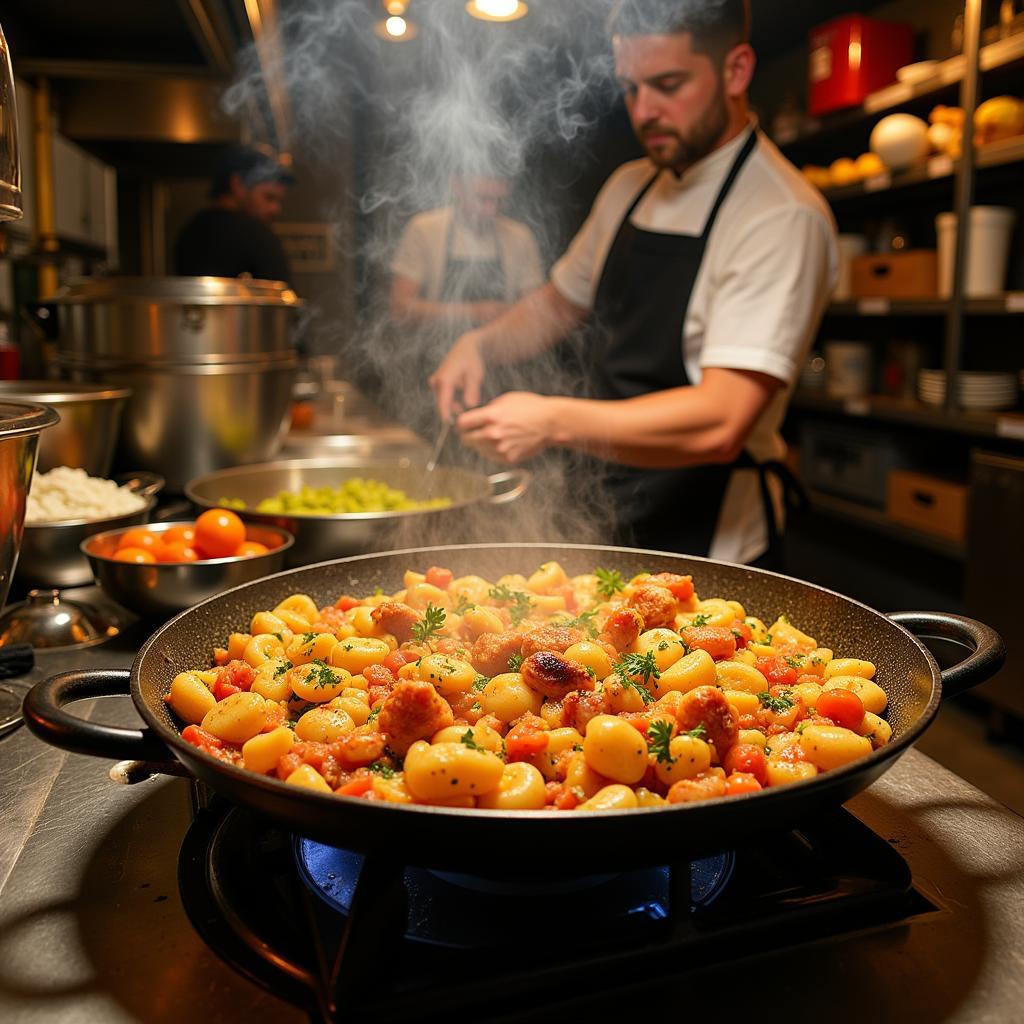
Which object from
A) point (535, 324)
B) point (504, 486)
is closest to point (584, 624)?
point (504, 486)

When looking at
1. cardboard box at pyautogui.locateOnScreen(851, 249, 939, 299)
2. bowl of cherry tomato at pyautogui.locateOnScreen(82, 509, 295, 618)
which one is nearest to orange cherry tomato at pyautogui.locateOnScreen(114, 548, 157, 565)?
bowl of cherry tomato at pyautogui.locateOnScreen(82, 509, 295, 618)

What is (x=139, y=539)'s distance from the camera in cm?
146

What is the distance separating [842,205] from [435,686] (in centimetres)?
477

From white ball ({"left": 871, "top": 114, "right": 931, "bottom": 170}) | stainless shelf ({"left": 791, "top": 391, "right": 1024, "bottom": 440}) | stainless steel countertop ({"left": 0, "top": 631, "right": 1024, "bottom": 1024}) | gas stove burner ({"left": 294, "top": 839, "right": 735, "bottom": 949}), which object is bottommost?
stainless steel countertop ({"left": 0, "top": 631, "right": 1024, "bottom": 1024})

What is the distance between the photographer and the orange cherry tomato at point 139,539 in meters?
1.45

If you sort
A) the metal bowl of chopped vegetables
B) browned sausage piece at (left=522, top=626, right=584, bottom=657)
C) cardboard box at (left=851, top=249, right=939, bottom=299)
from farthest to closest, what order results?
cardboard box at (left=851, top=249, right=939, bottom=299) → the metal bowl of chopped vegetables → browned sausage piece at (left=522, top=626, right=584, bottom=657)

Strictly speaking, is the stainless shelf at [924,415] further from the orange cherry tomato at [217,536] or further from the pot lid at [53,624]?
the pot lid at [53,624]

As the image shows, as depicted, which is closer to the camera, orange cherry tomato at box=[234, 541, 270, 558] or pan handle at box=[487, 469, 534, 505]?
orange cherry tomato at box=[234, 541, 270, 558]

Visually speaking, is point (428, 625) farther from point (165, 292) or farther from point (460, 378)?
point (460, 378)

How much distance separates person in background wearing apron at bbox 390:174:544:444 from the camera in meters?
4.14

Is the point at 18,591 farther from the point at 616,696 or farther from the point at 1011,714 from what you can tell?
the point at 1011,714

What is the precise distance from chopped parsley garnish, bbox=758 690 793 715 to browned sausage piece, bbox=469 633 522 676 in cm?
26

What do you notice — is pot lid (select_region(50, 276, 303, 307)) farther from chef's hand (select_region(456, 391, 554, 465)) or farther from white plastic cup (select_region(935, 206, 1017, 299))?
white plastic cup (select_region(935, 206, 1017, 299))

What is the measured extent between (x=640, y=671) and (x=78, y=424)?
1.31 metres
